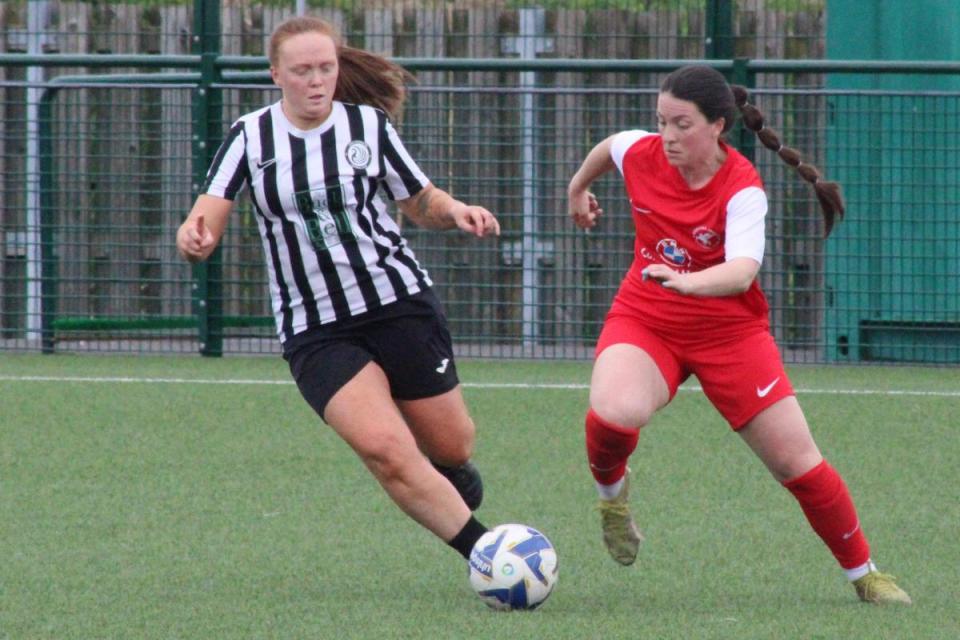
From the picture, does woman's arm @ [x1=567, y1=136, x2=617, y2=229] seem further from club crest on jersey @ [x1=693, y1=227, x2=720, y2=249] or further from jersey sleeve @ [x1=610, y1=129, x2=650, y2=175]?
club crest on jersey @ [x1=693, y1=227, x2=720, y2=249]

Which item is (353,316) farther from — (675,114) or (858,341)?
(858,341)

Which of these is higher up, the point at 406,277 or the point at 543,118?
the point at 543,118

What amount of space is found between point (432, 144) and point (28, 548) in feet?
17.7

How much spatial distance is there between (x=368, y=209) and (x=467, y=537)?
996mm

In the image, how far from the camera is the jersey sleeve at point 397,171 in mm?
5305

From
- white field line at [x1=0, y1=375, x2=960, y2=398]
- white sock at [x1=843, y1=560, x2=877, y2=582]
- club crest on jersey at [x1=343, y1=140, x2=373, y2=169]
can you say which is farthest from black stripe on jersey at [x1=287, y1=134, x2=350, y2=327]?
white field line at [x1=0, y1=375, x2=960, y2=398]

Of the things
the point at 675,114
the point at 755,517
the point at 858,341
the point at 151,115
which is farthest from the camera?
the point at 151,115

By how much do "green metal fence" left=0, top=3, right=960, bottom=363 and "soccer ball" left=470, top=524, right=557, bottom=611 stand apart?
5356 mm

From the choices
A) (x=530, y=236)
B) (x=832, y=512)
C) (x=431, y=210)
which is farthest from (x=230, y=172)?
(x=530, y=236)

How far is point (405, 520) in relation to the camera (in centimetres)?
620

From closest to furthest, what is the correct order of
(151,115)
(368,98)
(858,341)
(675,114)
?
(675,114), (368,98), (858,341), (151,115)

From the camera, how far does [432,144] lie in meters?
10.6

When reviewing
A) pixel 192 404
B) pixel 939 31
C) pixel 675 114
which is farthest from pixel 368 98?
pixel 939 31

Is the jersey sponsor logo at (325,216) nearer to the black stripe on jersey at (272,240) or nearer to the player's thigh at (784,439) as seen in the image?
the black stripe on jersey at (272,240)
